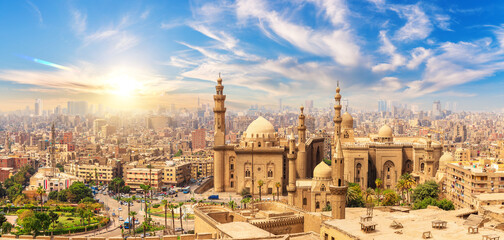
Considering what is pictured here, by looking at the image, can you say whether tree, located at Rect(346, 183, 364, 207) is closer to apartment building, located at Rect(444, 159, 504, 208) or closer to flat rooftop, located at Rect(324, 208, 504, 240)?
apartment building, located at Rect(444, 159, 504, 208)

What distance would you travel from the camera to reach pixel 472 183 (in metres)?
29.5

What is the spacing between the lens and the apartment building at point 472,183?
2914 centimetres

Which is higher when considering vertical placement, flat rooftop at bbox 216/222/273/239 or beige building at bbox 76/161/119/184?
flat rooftop at bbox 216/222/273/239

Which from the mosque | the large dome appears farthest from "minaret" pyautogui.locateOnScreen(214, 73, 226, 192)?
the large dome

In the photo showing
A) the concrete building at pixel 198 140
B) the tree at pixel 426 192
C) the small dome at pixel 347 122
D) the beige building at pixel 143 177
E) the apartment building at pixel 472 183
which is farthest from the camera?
the concrete building at pixel 198 140

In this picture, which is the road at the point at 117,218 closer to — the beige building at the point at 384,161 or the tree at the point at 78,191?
the tree at the point at 78,191

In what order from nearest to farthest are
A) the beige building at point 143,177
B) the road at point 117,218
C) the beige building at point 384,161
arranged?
the road at point 117,218 < the beige building at point 384,161 < the beige building at point 143,177

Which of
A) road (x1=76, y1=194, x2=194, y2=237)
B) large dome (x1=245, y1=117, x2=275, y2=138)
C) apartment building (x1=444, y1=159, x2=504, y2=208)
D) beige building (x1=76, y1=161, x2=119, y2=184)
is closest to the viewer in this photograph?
apartment building (x1=444, y1=159, x2=504, y2=208)

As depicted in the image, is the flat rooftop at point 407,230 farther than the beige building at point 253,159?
No

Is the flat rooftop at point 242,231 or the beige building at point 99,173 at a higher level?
the flat rooftop at point 242,231

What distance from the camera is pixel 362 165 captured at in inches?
1548

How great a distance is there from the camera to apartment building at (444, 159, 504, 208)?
29141 millimetres

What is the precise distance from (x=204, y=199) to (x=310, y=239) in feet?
73.2

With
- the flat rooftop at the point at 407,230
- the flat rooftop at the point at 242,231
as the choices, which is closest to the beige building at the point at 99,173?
the flat rooftop at the point at 242,231
